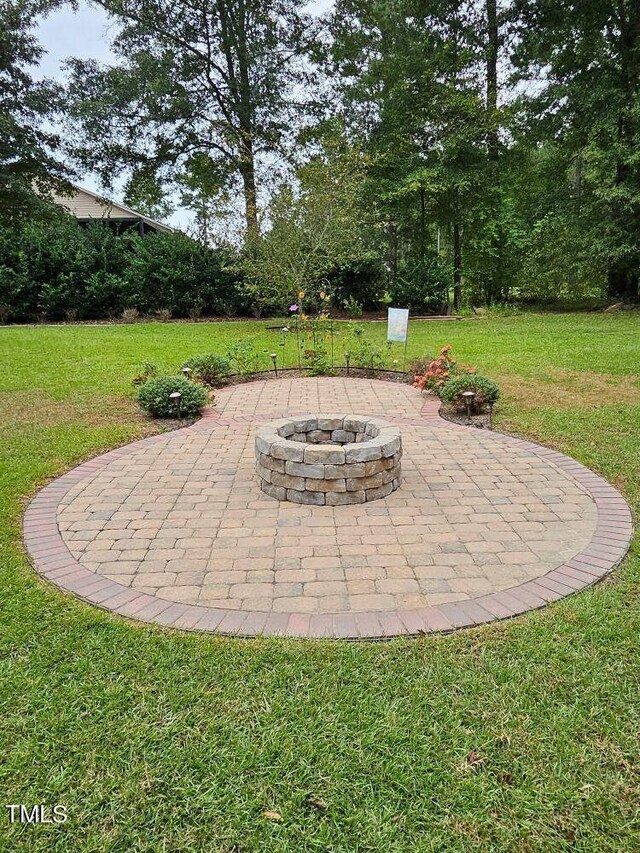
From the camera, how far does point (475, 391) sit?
5.84 m

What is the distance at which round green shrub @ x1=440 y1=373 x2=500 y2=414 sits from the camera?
585 centimetres

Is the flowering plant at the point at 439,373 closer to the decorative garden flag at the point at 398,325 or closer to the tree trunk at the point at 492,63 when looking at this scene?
the decorative garden flag at the point at 398,325

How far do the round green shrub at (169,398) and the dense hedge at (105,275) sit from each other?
9126mm

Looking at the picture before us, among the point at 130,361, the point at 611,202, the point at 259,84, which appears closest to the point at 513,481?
the point at 130,361

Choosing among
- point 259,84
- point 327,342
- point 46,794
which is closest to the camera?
point 46,794

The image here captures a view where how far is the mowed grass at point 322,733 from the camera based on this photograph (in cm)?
156

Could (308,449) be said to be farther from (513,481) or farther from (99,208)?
(99,208)

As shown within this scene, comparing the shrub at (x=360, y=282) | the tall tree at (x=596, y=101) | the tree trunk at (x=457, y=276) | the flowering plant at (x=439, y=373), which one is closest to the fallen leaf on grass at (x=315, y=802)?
the flowering plant at (x=439, y=373)

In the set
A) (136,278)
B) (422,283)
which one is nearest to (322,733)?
(422,283)

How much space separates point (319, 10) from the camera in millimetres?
17047

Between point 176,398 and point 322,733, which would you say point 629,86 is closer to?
point 176,398

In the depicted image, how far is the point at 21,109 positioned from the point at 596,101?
56.1ft

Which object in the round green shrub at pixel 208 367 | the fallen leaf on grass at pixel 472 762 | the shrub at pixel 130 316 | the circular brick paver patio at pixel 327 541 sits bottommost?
the fallen leaf on grass at pixel 472 762

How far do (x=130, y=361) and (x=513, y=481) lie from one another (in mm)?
7324
